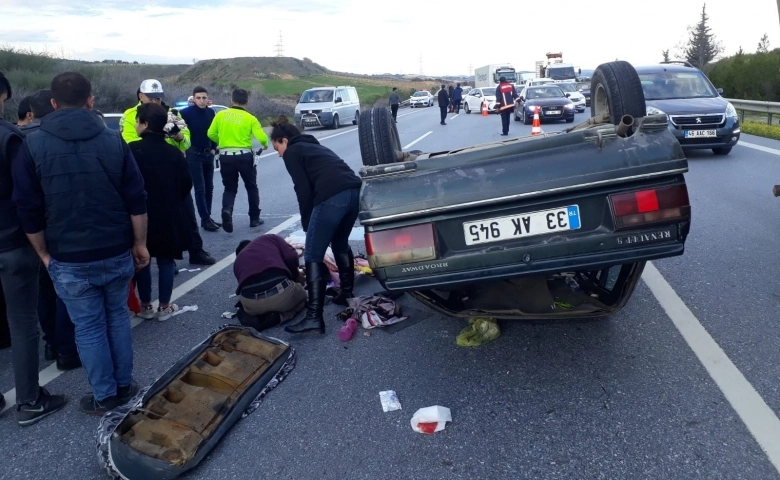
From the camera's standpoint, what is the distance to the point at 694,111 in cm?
1217

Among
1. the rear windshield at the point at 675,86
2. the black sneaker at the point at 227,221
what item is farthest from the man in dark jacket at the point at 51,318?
the rear windshield at the point at 675,86

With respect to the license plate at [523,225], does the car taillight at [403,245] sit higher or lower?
lower

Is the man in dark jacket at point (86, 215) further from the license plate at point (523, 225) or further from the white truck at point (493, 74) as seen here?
the white truck at point (493, 74)

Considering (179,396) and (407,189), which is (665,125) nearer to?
(407,189)

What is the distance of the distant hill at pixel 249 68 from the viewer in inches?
4158

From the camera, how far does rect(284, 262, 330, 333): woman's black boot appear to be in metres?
4.77

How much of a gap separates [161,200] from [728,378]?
13.3 feet

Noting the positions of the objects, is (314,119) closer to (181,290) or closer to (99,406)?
(181,290)

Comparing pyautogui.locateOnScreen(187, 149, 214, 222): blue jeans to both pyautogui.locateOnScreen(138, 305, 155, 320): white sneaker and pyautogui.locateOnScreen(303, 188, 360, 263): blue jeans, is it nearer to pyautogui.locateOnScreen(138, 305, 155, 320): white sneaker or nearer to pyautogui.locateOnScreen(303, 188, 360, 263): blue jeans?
pyautogui.locateOnScreen(138, 305, 155, 320): white sneaker

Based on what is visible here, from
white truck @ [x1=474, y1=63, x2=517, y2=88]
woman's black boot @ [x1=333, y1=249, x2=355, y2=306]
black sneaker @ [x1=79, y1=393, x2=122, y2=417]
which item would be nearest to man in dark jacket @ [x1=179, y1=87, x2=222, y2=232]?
woman's black boot @ [x1=333, y1=249, x2=355, y2=306]

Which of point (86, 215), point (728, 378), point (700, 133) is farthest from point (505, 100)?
point (86, 215)

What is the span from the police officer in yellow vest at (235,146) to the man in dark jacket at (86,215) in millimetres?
4494

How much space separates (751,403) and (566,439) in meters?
1.02

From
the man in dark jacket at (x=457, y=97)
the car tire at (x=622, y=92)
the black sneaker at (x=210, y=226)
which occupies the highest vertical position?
the man in dark jacket at (x=457, y=97)
